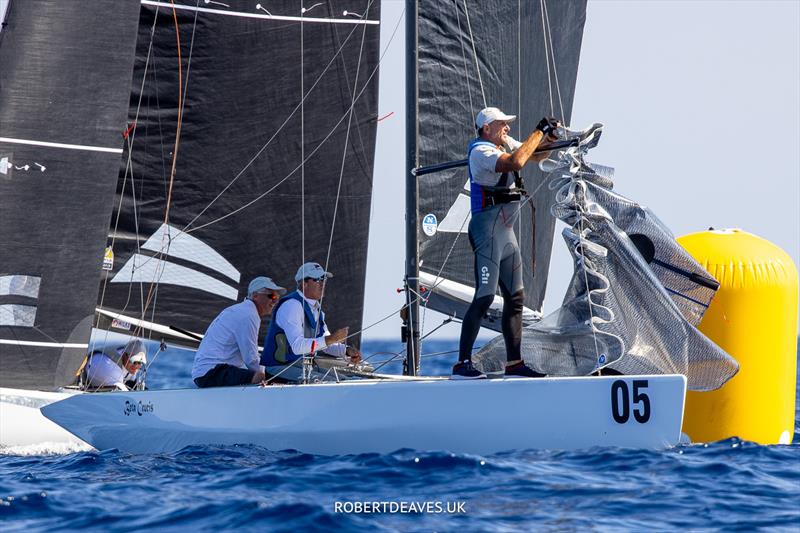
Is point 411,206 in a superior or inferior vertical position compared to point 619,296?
superior

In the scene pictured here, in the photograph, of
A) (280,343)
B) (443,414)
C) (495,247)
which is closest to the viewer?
(443,414)

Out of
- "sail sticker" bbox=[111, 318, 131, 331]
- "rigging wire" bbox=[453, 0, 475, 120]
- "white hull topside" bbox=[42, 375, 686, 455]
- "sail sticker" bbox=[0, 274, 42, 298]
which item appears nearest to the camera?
"white hull topside" bbox=[42, 375, 686, 455]

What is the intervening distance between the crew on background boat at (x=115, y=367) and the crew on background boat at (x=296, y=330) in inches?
78.4

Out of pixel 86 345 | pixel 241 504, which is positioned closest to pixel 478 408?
pixel 241 504

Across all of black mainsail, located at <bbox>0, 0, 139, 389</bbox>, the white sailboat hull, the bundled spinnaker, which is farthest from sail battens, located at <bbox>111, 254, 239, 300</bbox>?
the bundled spinnaker

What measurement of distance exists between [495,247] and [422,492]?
165 cm

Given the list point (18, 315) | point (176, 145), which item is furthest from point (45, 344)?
point (176, 145)

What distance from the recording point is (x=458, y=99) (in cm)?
977

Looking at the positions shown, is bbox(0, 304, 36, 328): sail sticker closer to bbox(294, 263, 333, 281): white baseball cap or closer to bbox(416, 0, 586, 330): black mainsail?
bbox(294, 263, 333, 281): white baseball cap

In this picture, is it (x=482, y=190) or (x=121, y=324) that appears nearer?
(x=482, y=190)

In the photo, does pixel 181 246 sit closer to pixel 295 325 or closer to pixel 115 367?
pixel 115 367

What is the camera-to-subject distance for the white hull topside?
22.2 feet

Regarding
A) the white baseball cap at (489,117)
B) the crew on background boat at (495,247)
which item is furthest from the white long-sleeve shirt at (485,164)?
the white baseball cap at (489,117)

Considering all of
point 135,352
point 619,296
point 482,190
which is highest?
point 482,190
